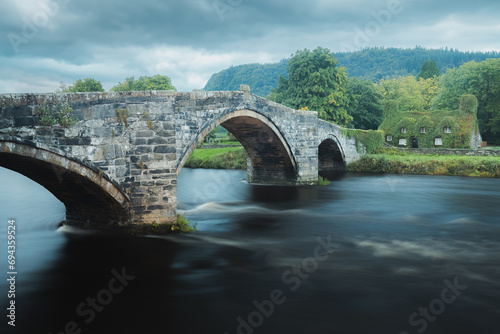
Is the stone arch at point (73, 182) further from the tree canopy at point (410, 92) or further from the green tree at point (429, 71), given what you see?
the green tree at point (429, 71)

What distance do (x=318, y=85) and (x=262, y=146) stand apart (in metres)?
19.8

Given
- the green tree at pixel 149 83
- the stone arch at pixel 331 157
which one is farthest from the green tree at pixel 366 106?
the green tree at pixel 149 83

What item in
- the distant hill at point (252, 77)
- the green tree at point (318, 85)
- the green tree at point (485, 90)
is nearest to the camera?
the green tree at point (318, 85)

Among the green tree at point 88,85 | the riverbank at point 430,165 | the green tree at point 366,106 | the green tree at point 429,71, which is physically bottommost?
the riverbank at point 430,165

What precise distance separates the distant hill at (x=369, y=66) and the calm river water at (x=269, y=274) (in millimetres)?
146506

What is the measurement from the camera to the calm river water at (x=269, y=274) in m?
6.69

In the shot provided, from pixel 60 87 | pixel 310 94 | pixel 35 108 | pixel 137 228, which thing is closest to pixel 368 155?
pixel 310 94

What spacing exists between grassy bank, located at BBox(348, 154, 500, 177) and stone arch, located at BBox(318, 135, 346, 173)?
0.84 metres

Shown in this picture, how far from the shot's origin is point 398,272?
886 centimetres

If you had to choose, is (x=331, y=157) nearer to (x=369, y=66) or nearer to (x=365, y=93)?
(x=365, y=93)

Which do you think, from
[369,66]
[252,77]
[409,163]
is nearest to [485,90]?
[409,163]

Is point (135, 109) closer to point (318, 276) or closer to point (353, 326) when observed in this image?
point (318, 276)

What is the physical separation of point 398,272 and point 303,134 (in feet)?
46.1

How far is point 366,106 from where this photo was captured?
155 feet
